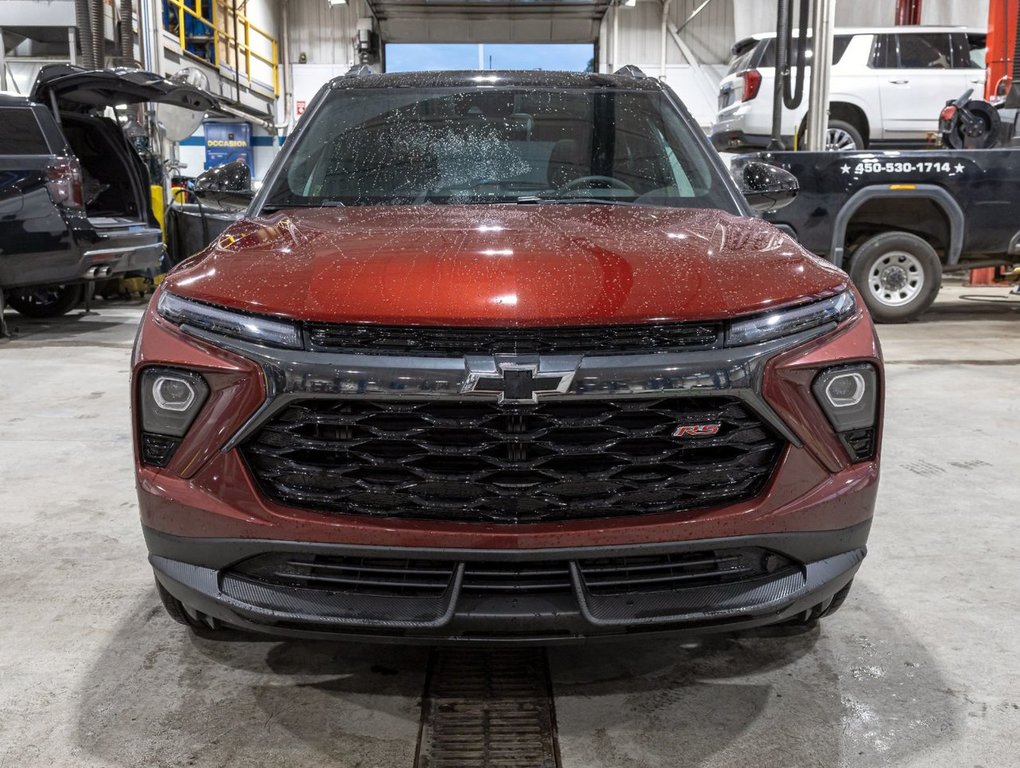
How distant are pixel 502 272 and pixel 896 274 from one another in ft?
23.2

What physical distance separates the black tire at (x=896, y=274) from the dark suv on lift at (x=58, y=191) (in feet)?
18.6

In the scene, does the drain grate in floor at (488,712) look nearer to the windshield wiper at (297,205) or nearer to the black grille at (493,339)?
the black grille at (493,339)

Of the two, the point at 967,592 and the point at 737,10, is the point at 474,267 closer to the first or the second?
the point at 967,592

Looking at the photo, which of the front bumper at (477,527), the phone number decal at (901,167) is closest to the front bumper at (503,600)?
the front bumper at (477,527)

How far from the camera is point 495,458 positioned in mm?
1735

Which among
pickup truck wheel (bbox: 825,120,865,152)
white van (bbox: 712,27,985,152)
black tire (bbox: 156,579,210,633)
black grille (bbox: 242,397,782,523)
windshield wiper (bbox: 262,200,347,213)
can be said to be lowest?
black tire (bbox: 156,579,210,633)

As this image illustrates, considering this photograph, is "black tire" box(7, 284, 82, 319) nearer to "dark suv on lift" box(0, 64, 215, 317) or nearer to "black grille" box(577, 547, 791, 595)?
"dark suv on lift" box(0, 64, 215, 317)

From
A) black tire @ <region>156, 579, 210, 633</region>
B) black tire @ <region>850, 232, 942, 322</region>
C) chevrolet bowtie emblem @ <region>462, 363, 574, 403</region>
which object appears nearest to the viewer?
chevrolet bowtie emblem @ <region>462, 363, 574, 403</region>

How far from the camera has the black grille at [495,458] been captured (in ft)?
5.68

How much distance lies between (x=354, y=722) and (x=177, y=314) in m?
0.91

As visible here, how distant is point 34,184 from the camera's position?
273 inches

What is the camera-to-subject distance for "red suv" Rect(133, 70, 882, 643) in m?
1.71

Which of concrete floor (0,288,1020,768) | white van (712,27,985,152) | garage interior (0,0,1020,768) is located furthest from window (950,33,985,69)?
concrete floor (0,288,1020,768)

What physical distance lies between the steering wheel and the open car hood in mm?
5569
